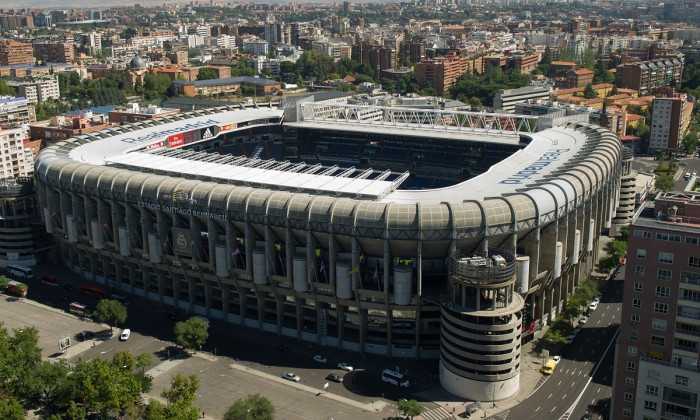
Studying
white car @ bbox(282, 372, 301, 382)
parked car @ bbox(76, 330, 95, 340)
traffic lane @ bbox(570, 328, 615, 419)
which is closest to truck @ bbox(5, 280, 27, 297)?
parked car @ bbox(76, 330, 95, 340)

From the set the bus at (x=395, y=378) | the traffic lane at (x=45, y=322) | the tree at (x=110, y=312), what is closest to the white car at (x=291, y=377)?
the bus at (x=395, y=378)

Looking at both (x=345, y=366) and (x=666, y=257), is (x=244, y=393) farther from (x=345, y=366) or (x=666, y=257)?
(x=666, y=257)

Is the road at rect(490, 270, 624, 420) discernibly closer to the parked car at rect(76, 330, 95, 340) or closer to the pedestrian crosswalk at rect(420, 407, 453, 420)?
the pedestrian crosswalk at rect(420, 407, 453, 420)

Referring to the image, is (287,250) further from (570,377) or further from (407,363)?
(570,377)

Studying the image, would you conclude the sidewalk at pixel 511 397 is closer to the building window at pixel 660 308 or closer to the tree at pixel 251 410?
the tree at pixel 251 410

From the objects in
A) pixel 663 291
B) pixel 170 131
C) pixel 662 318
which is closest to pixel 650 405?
pixel 662 318

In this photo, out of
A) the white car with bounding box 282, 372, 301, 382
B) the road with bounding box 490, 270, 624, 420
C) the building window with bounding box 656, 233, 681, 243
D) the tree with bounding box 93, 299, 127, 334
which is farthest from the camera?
the tree with bounding box 93, 299, 127, 334
